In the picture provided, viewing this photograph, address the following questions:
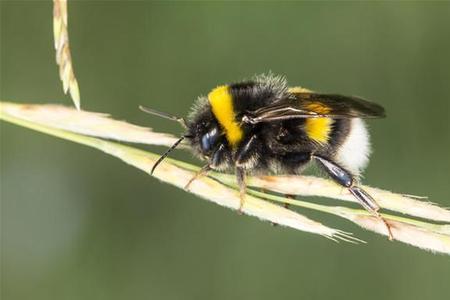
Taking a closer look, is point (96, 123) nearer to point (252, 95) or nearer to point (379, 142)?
point (252, 95)

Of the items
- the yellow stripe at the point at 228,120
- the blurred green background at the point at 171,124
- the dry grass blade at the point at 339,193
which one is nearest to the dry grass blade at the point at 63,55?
the dry grass blade at the point at 339,193

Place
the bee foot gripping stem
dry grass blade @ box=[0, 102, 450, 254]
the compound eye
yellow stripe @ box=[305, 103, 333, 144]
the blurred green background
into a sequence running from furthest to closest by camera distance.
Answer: the blurred green background → yellow stripe @ box=[305, 103, 333, 144] → the compound eye → the bee foot gripping stem → dry grass blade @ box=[0, 102, 450, 254]

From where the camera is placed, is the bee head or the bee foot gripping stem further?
the bee head

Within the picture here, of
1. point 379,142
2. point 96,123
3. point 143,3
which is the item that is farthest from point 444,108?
point 96,123

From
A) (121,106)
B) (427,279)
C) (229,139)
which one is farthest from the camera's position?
(121,106)

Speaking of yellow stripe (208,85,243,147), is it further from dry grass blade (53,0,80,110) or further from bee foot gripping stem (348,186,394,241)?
dry grass blade (53,0,80,110)

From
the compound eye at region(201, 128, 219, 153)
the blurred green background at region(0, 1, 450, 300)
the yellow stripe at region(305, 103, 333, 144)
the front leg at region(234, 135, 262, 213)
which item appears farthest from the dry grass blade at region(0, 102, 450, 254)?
the blurred green background at region(0, 1, 450, 300)

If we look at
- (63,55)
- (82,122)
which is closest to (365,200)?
(82,122)
